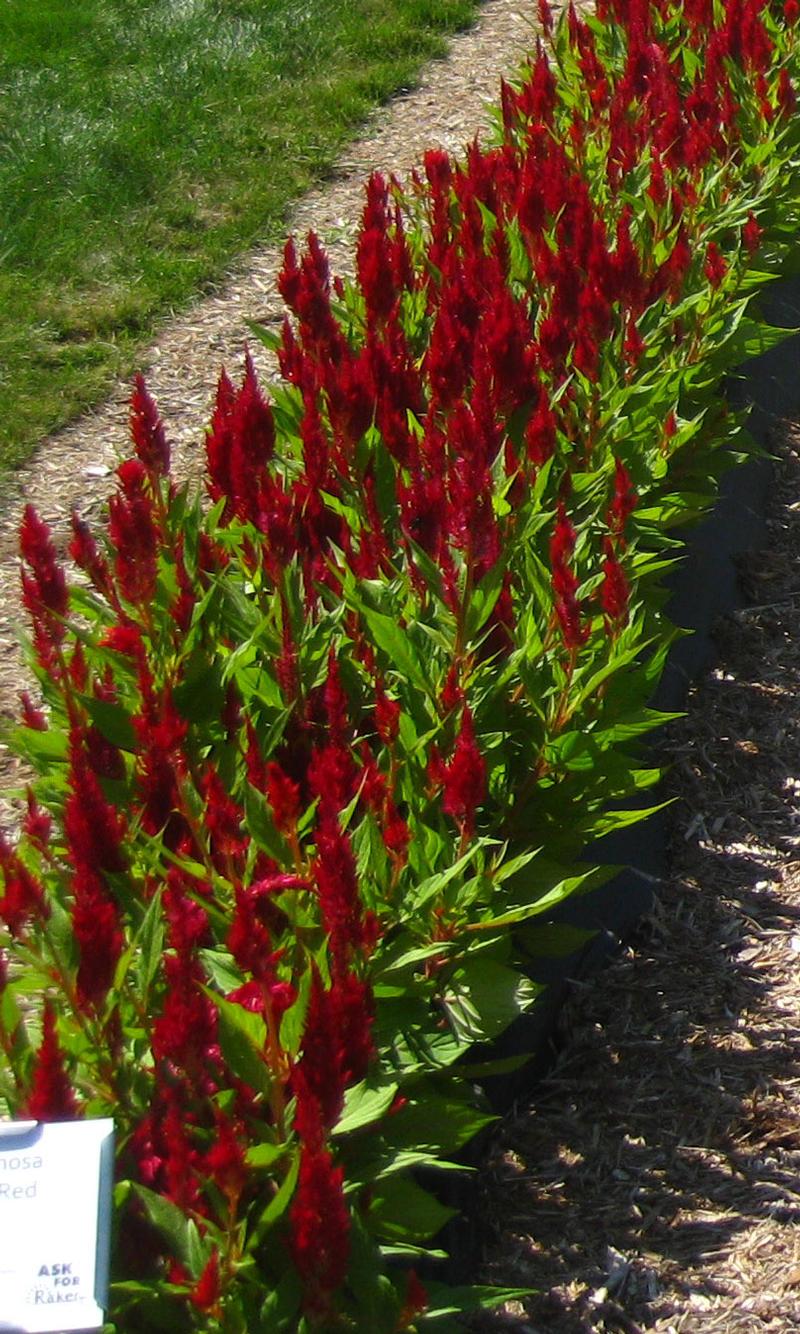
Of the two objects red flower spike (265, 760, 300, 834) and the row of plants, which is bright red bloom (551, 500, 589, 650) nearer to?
the row of plants

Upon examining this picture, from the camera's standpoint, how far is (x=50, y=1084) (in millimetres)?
1730

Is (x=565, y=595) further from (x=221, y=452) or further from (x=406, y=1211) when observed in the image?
(x=406, y=1211)

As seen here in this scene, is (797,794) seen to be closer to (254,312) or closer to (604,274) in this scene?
(604,274)

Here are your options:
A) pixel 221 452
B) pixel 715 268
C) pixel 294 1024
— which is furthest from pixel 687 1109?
pixel 715 268

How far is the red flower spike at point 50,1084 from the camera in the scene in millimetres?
1721

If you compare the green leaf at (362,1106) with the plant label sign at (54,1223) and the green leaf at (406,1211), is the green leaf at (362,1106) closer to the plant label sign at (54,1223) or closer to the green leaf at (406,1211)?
the green leaf at (406,1211)

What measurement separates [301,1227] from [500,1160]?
1.33 metres

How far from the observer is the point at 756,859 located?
3803 mm

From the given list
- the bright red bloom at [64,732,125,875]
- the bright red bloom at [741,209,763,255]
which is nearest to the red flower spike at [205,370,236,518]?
the bright red bloom at [64,732,125,875]

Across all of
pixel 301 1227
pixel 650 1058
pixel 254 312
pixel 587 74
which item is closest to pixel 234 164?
pixel 254 312

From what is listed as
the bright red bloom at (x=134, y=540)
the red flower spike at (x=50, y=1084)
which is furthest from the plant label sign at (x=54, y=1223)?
the bright red bloom at (x=134, y=540)

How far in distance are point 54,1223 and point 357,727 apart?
1219 mm

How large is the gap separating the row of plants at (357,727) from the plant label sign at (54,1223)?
2.1 inches

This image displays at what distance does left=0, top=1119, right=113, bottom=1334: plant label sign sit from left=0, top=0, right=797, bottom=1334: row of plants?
5cm
